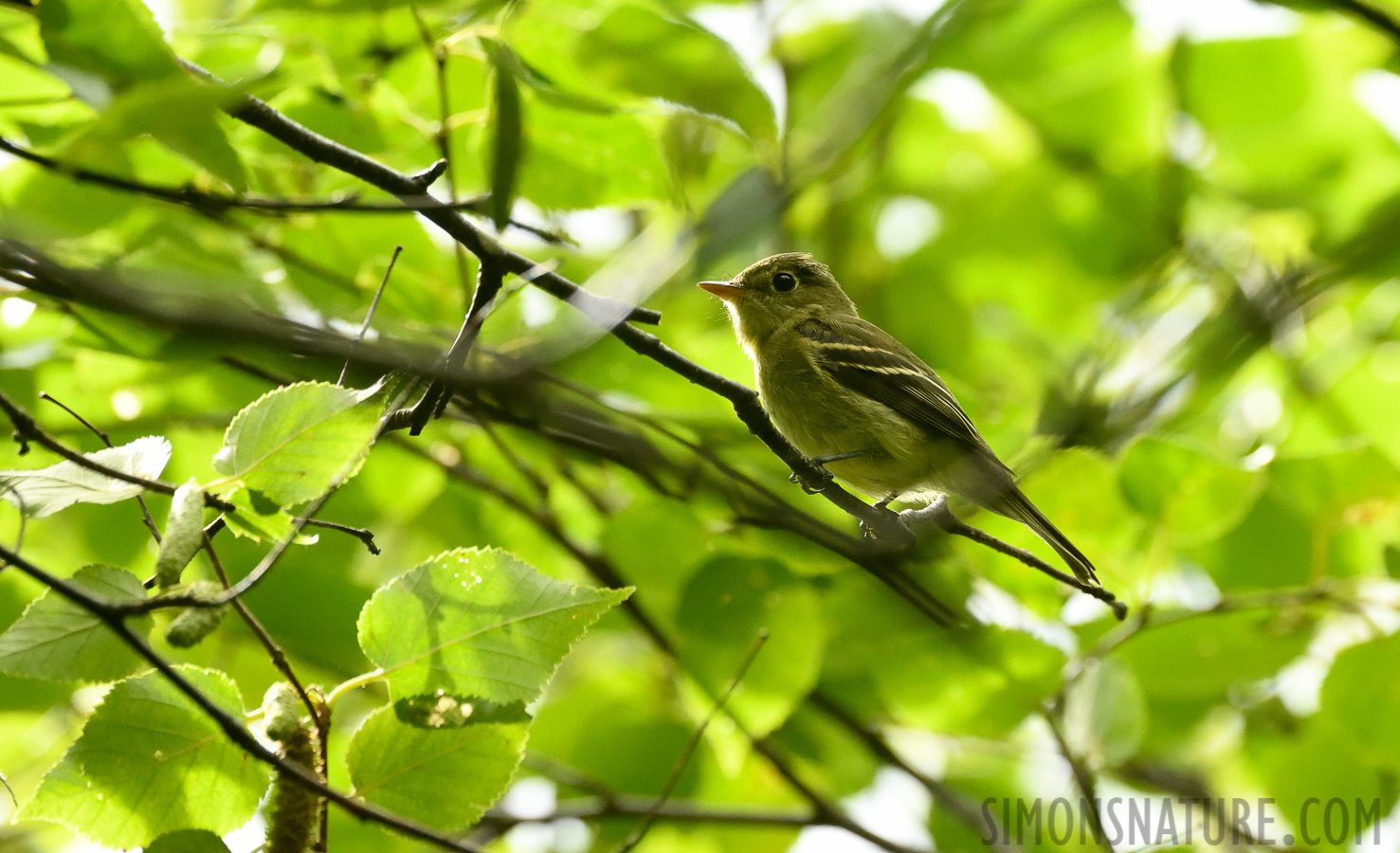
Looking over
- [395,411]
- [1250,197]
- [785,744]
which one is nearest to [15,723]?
[395,411]

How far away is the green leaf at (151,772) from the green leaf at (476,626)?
0.98 ft

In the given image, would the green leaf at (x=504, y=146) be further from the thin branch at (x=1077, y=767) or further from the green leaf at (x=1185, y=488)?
the thin branch at (x=1077, y=767)

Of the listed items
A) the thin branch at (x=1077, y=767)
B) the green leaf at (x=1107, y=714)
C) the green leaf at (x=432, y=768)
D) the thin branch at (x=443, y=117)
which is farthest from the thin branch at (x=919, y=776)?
the green leaf at (x=432, y=768)

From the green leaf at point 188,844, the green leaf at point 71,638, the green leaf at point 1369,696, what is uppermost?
the green leaf at point 1369,696

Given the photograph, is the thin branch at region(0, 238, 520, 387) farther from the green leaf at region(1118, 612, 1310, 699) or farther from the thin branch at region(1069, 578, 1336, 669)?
the green leaf at region(1118, 612, 1310, 699)

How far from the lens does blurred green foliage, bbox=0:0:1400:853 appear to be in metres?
1.99

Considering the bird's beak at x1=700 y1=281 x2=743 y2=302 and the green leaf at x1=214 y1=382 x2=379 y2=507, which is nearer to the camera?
the green leaf at x1=214 y1=382 x2=379 y2=507

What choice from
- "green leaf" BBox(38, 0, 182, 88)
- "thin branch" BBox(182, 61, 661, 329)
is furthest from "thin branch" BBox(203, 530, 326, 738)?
"green leaf" BBox(38, 0, 182, 88)

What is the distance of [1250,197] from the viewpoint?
504cm

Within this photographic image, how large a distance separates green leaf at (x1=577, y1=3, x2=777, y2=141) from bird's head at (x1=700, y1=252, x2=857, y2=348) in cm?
171

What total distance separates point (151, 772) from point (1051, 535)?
2.53 metres

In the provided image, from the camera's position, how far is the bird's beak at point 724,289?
15.6 ft

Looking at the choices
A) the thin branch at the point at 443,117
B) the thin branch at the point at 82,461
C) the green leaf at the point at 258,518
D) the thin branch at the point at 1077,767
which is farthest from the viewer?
the thin branch at the point at 1077,767

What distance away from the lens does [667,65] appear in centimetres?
303
